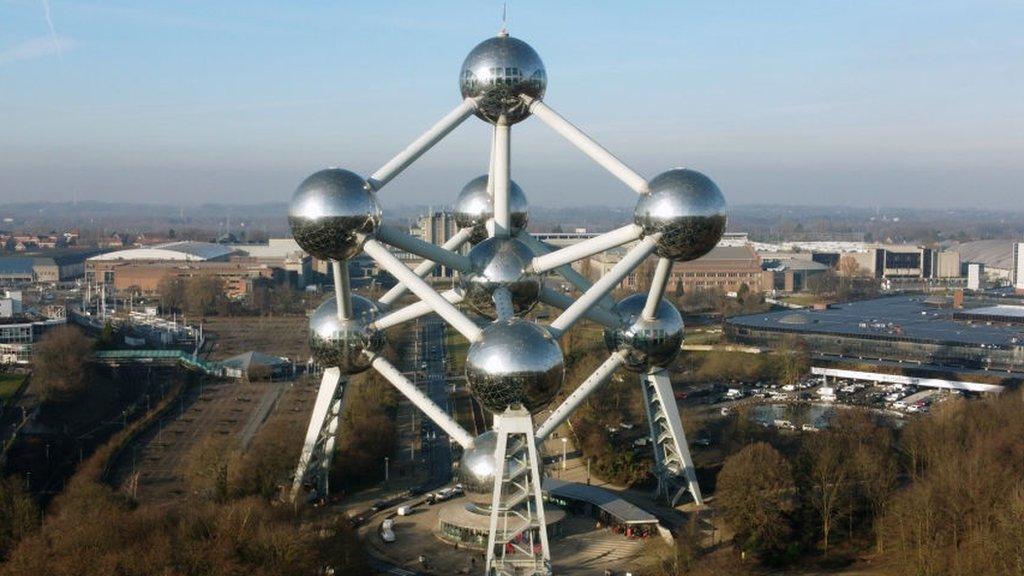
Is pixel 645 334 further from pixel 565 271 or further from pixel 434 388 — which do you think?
pixel 434 388

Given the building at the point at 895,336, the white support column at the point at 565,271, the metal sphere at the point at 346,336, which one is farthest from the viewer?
the building at the point at 895,336

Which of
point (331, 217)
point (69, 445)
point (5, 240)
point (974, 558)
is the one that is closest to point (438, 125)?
point (331, 217)

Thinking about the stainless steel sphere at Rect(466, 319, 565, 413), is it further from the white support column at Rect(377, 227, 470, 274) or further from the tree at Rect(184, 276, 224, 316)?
the tree at Rect(184, 276, 224, 316)

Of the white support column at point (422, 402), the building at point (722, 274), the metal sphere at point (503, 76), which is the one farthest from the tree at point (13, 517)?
the building at point (722, 274)

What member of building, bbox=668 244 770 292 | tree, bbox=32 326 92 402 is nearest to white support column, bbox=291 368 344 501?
tree, bbox=32 326 92 402

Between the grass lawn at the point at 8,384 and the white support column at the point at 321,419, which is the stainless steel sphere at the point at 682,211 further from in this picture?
the grass lawn at the point at 8,384

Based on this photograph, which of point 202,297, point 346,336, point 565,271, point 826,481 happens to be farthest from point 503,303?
point 202,297
